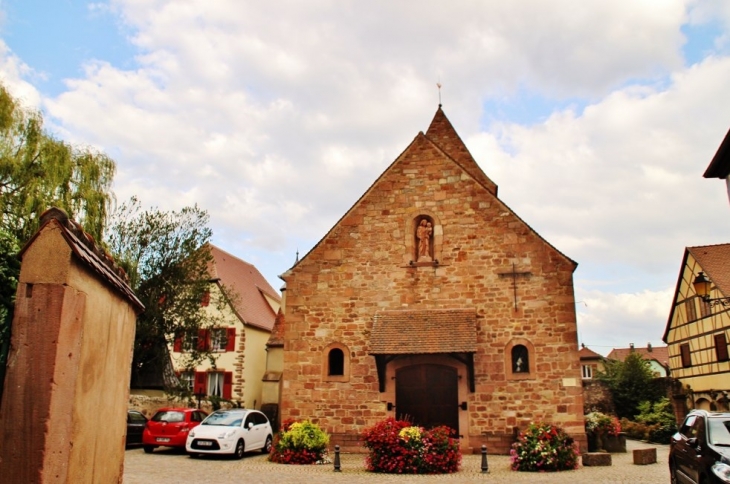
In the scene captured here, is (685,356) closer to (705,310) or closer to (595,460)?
(705,310)

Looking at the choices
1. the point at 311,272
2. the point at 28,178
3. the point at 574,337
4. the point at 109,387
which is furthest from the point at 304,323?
the point at 109,387

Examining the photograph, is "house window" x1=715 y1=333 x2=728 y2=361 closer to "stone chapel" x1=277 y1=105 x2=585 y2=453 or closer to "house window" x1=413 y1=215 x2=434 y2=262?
"stone chapel" x1=277 y1=105 x2=585 y2=453

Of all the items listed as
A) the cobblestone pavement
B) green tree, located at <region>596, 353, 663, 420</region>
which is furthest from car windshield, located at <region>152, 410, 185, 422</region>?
green tree, located at <region>596, 353, 663, 420</region>

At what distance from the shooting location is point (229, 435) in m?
16.2

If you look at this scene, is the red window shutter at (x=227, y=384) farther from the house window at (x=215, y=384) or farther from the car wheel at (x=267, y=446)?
the car wheel at (x=267, y=446)

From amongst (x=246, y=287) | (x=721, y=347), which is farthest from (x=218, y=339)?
(x=721, y=347)

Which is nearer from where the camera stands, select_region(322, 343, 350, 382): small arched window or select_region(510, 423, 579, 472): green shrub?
select_region(510, 423, 579, 472): green shrub

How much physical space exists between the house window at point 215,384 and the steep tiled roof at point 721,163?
2534 centimetres

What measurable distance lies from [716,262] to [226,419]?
77.3 feet

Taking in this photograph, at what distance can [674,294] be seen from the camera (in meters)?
31.4

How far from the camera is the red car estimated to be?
59.4ft

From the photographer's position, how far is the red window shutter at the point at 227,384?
31.2 m

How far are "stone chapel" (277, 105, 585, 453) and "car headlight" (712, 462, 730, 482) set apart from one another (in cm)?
803

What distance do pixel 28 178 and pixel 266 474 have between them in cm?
1143
